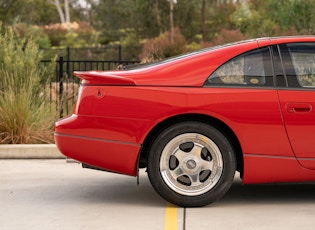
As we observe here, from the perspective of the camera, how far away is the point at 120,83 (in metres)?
7.93

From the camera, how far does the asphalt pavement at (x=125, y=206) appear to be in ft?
23.5

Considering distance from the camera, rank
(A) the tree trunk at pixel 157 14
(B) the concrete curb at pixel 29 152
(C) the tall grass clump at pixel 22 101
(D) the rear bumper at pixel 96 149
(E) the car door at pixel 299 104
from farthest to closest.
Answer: (A) the tree trunk at pixel 157 14, (C) the tall grass clump at pixel 22 101, (B) the concrete curb at pixel 29 152, (D) the rear bumper at pixel 96 149, (E) the car door at pixel 299 104

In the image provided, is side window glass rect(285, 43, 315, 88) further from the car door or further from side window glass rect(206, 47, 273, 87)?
side window glass rect(206, 47, 273, 87)

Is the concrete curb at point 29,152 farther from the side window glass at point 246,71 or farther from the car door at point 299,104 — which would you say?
the car door at point 299,104

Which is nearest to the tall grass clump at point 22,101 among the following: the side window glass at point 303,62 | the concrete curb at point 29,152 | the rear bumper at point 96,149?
the concrete curb at point 29,152

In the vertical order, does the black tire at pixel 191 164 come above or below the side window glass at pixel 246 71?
below

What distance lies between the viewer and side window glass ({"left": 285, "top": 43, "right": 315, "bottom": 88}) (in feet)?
25.9

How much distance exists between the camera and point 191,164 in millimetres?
7805

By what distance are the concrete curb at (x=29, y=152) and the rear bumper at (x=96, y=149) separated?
3440mm

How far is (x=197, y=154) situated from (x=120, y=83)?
93cm

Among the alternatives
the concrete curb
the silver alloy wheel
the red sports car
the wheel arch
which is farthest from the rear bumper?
the concrete curb

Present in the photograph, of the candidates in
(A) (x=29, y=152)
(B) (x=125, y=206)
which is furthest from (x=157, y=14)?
(B) (x=125, y=206)

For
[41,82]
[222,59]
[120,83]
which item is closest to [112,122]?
[120,83]

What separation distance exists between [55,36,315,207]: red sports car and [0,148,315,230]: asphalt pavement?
30cm
